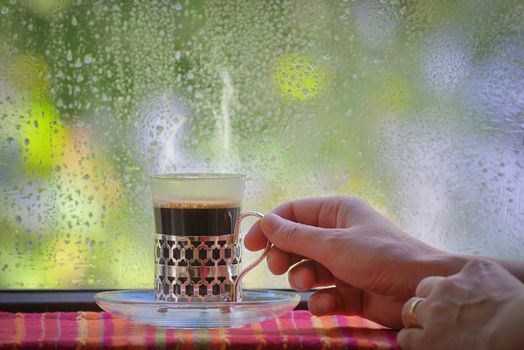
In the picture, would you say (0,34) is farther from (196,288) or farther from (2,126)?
(196,288)

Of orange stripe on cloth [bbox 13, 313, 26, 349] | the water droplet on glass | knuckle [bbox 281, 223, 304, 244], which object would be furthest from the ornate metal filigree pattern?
the water droplet on glass

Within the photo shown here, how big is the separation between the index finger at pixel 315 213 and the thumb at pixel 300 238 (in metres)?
0.09

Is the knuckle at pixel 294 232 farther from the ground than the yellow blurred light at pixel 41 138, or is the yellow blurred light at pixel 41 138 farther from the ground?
the yellow blurred light at pixel 41 138

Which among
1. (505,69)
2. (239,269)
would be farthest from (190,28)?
(505,69)

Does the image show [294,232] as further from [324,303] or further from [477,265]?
[477,265]

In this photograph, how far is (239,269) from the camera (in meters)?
1.41

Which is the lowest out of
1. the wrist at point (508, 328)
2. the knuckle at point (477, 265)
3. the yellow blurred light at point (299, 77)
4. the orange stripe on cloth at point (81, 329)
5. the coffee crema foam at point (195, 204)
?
the orange stripe on cloth at point (81, 329)

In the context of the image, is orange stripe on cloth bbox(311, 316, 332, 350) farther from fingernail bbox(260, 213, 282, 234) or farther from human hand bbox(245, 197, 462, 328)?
fingernail bbox(260, 213, 282, 234)

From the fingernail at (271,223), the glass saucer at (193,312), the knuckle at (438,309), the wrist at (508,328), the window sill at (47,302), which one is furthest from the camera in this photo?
the window sill at (47,302)

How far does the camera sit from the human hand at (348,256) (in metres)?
1.25

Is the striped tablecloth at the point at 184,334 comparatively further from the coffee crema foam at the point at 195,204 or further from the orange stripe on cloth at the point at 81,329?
the coffee crema foam at the point at 195,204

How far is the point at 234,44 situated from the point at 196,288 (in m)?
0.56

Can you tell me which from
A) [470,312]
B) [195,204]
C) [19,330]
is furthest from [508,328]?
[19,330]

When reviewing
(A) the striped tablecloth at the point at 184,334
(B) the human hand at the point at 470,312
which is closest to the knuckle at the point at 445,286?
(B) the human hand at the point at 470,312
